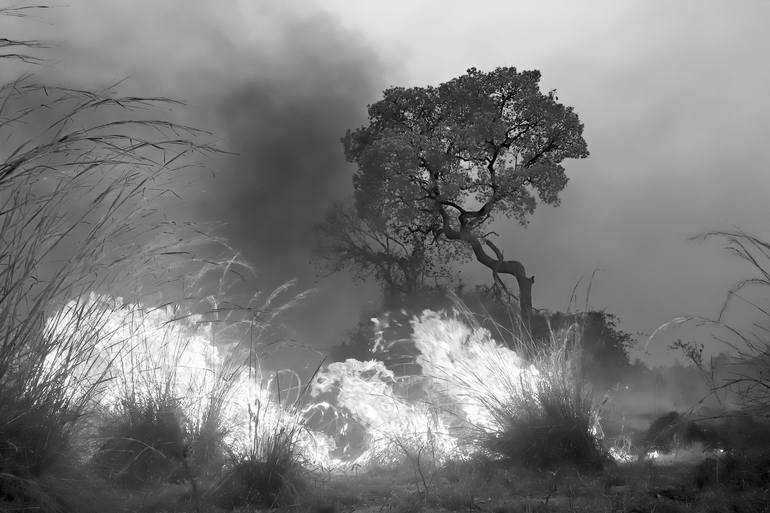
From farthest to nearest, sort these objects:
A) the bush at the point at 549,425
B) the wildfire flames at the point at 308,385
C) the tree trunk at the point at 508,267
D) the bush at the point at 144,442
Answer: the tree trunk at the point at 508,267, the bush at the point at 549,425, the wildfire flames at the point at 308,385, the bush at the point at 144,442

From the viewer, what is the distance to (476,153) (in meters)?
15.7

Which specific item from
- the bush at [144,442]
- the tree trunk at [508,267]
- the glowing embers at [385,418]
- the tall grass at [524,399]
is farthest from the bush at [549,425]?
the tree trunk at [508,267]

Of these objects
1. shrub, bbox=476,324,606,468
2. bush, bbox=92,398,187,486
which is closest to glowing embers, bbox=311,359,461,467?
shrub, bbox=476,324,606,468

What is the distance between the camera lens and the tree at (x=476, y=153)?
1540 cm

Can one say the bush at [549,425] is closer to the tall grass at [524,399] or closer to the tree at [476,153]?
the tall grass at [524,399]

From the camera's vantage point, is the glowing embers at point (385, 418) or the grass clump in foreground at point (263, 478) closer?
the grass clump in foreground at point (263, 478)

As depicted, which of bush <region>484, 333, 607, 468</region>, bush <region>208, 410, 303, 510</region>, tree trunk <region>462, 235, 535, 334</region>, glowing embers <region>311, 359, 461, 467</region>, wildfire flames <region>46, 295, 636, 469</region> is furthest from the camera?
tree trunk <region>462, 235, 535, 334</region>

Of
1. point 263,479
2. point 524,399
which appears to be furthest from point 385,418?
point 263,479

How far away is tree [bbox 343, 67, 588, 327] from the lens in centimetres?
1540

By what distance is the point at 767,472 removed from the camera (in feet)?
14.4

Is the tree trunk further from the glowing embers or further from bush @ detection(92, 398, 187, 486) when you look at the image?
bush @ detection(92, 398, 187, 486)

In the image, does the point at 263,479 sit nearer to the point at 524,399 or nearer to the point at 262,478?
the point at 262,478

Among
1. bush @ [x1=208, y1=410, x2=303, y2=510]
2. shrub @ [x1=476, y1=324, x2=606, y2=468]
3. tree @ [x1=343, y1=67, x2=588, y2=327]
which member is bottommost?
bush @ [x1=208, y1=410, x2=303, y2=510]

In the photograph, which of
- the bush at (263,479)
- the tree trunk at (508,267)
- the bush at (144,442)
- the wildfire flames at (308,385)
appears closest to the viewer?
A: the bush at (263,479)
